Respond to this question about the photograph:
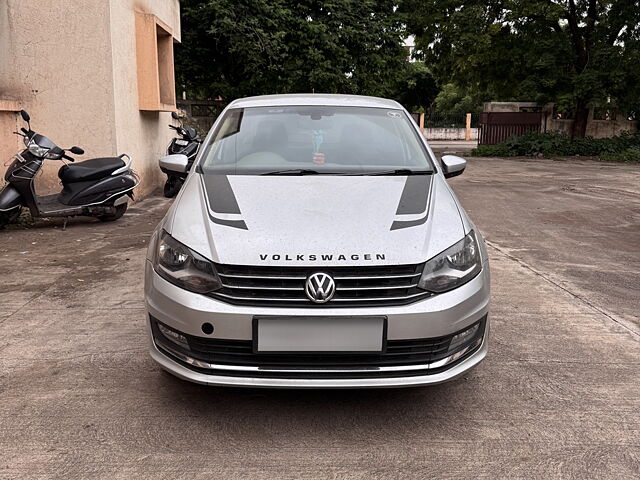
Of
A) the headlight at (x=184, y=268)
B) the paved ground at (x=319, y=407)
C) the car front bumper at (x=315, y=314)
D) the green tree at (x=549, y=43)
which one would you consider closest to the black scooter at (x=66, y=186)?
the paved ground at (x=319, y=407)

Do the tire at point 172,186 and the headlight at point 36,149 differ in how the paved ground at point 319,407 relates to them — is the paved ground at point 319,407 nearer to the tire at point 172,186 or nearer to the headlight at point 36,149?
the headlight at point 36,149

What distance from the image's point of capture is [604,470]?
8.23 ft

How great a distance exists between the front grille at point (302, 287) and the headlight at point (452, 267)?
0.11 metres

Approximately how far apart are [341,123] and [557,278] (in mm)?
2575

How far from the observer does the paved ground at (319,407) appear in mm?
2553

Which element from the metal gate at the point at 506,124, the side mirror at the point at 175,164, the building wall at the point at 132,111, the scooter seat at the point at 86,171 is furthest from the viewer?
the metal gate at the point at 506,124

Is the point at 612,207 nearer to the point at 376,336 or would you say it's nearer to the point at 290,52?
the point at 376,336

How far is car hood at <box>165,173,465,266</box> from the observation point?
8.82ft

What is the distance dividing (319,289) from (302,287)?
0.07 meters

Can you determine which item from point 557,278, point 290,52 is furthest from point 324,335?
point 290,52

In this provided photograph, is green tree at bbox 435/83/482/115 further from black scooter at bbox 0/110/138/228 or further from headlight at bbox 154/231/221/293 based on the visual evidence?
headlight at bbox 154/231/221/293

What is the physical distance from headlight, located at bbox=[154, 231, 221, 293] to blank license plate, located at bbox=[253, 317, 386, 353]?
296mm

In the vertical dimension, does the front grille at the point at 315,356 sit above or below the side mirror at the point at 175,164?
below

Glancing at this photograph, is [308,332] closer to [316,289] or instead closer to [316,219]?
[316,289]
